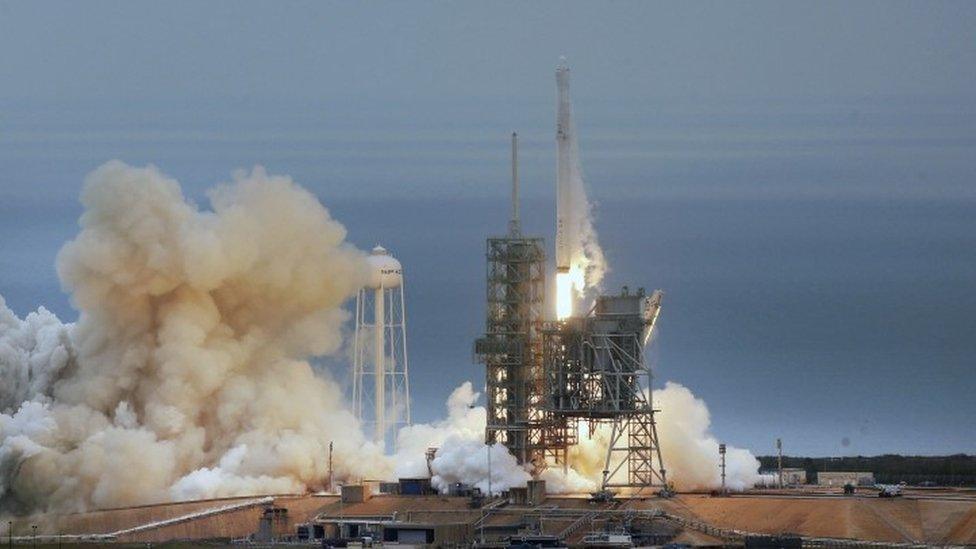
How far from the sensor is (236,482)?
9788 cm

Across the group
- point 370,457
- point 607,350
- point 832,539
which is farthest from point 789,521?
point 370,457

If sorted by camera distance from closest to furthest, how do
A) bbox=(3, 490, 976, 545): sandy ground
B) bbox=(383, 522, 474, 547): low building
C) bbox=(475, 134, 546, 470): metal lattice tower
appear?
bbox=(3, 490, 976, 545): sandy ground < bbox=(383, 522, 474, 547): low building < bbox=(475, 134, 546, 470): metal lattice tower

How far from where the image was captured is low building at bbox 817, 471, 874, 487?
326 ft

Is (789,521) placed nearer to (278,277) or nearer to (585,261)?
(585,261)

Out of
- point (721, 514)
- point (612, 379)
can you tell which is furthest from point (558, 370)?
point (721, 514)

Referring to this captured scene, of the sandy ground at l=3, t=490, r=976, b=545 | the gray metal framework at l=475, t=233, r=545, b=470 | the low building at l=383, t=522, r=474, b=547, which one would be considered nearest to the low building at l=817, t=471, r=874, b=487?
the sandy ground at l=3, t=490, r=976, b=545

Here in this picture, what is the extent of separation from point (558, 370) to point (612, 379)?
6.39 feet

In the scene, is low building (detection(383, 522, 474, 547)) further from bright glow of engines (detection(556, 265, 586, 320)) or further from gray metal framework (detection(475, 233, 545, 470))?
bright glow of engines (detection(556, 265, 586, 320))

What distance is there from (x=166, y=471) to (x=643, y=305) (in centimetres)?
1775

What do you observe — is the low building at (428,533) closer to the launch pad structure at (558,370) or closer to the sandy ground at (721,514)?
the sandy ground at (721,514)

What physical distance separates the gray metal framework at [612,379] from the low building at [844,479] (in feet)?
24.8

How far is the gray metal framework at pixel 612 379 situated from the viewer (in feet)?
315

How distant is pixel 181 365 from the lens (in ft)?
329

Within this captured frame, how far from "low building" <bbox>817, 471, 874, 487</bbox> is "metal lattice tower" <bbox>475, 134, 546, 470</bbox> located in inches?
449
